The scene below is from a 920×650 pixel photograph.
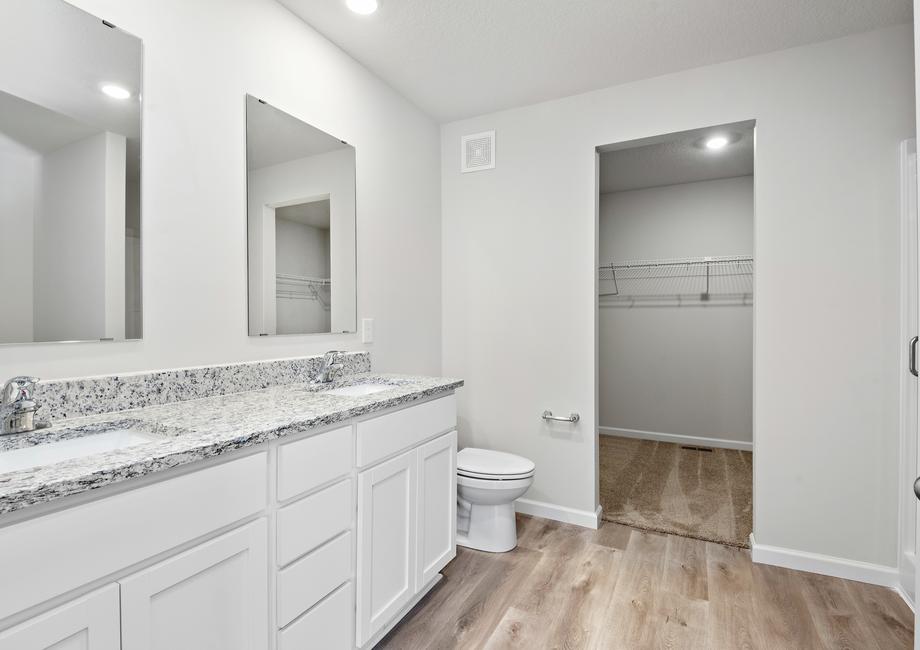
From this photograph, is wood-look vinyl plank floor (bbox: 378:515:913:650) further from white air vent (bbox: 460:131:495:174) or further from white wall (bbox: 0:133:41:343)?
white air vent (bbox: 460:131:495:174)

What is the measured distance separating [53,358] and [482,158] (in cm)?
239

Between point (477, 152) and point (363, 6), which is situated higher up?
point (363, 6)

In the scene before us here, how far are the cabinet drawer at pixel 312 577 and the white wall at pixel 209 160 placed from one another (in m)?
0.78

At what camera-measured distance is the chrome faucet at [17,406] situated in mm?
1119

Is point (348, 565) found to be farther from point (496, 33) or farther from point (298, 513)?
point (496, 33)

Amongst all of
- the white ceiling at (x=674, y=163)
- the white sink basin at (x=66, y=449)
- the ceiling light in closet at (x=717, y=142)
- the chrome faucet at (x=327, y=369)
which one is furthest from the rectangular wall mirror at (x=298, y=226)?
the ceiling light in closet at (x=717, y=142)

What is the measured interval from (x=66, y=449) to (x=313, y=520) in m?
0.62

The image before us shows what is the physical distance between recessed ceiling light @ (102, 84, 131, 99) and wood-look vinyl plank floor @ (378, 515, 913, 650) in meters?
1.99

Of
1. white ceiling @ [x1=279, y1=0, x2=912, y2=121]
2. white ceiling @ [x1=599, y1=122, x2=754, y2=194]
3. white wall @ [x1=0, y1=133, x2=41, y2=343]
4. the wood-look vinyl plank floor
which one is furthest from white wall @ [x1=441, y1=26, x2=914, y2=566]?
white wall @ [x1=0, y1=133, x2=41, y2=343]

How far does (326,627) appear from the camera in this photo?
1.41m

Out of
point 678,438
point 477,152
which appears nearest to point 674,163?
point 477,152

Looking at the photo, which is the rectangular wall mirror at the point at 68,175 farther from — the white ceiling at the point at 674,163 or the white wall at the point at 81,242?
the white ceiling at the point at 674,163

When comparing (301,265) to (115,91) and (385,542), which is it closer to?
(115,91)

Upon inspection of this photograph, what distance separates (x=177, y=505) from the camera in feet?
3.30
